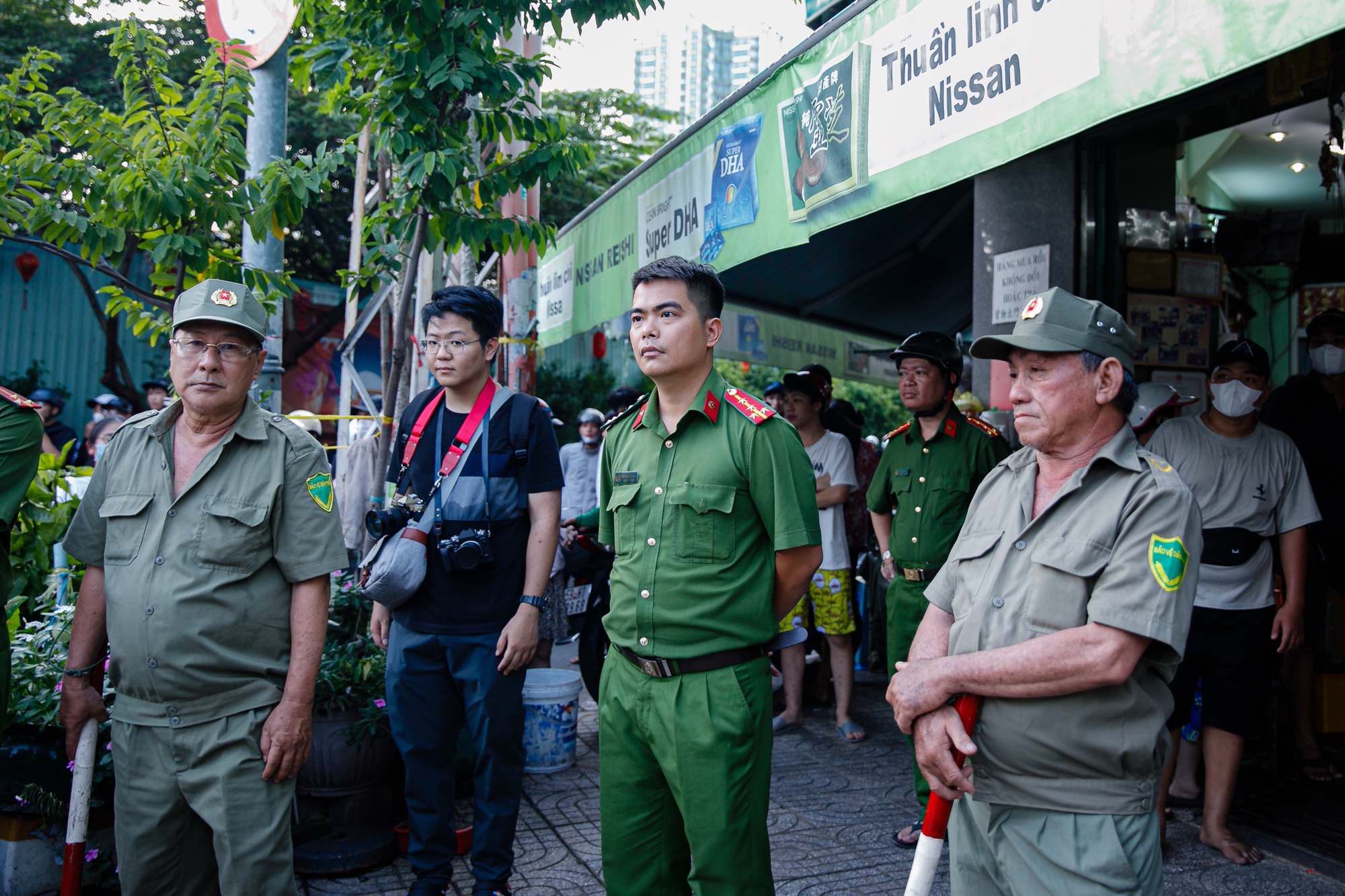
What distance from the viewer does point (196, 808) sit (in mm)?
2611

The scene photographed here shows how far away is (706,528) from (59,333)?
15382 mm

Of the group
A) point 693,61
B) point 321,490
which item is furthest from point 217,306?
point 693,61

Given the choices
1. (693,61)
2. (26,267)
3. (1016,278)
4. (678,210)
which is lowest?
(1016,278)

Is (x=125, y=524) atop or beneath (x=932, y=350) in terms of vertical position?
beneath

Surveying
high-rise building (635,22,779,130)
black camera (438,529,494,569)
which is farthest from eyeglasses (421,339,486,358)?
high-rise building (635,22,779,130)

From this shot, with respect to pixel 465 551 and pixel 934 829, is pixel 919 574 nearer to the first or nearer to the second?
pixel 465 551

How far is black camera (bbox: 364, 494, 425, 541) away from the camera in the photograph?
333 centimetres

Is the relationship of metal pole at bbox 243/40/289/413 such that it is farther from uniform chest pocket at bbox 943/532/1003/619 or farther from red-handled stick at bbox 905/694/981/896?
red-handled stick at bbox 905/694/981/896

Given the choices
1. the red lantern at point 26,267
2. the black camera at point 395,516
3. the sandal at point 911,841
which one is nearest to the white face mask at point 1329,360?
the sandal at point 911,841

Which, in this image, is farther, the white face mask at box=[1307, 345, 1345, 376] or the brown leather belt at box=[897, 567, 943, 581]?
the white face mask at box=[1307, 345, 1345, 376]

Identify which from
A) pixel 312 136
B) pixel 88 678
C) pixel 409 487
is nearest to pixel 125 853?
pixel 88 678

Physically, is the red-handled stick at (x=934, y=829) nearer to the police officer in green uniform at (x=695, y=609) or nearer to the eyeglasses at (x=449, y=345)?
the police officer in green uniform at (x=695, y=609)

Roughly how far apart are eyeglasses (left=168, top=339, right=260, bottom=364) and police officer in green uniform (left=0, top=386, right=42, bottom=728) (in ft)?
1.35

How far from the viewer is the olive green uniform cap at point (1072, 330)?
2.12 meters
